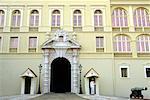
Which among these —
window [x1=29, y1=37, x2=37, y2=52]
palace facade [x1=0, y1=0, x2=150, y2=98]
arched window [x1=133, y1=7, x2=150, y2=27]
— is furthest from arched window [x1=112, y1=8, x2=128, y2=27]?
window [x1=29, y1=37, x2=37, y2=52]

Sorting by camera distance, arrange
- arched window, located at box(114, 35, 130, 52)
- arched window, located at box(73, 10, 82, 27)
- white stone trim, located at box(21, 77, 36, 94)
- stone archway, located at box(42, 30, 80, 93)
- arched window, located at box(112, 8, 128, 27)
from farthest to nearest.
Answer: arched window, located at box(112, 8, 128, 27) < arched window, located at box(73, 10, 82, 27) < arched window, located at box(114, 35, 130, 52) < stone archway, located at box(42, 30, 80, 93) < white stone trim, located at box(21, 77, 36, 94)

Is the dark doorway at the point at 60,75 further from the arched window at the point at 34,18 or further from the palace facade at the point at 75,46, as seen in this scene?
the arched window at the point at 34,18

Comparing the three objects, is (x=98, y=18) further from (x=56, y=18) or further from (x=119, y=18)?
(x=56, y=18)

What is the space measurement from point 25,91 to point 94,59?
9373 mm

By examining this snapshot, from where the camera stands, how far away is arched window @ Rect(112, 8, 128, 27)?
33.2 metres

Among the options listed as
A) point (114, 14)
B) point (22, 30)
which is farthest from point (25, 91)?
point (114, 14)

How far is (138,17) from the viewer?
3356 centimetres

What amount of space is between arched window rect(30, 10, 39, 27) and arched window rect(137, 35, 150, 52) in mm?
13683

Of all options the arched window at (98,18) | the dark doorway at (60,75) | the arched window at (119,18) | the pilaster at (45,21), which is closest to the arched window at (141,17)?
the arched window at (119,18)

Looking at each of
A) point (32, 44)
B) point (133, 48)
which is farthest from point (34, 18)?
point (133, 48)

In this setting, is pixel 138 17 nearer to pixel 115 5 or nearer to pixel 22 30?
pixel 115 5

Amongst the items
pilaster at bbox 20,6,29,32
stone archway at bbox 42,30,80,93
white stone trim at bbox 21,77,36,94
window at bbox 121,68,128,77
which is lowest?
white stone trim at bbox 21,77,36,94

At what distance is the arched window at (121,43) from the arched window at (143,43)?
146 centimetres

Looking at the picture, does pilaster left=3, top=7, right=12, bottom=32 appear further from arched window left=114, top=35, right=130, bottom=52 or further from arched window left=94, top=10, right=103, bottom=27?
arched window left=114, top=35, right=130, bottom=52
